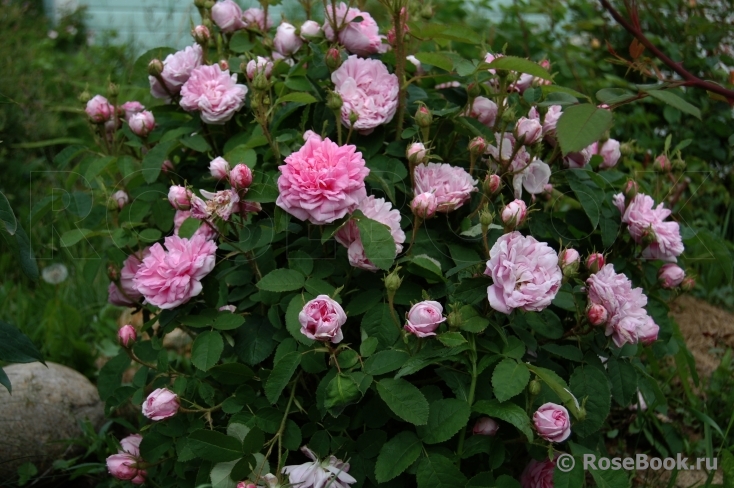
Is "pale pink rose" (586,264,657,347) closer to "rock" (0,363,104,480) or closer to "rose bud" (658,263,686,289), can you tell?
"rose bud" (658,263,686,289)

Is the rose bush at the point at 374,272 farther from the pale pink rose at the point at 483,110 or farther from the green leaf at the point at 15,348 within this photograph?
the green leaf at the point at 15,348

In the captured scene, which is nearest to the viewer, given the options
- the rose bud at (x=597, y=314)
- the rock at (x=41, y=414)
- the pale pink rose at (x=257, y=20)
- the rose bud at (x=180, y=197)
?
the rose bud at (x=597, y=314)

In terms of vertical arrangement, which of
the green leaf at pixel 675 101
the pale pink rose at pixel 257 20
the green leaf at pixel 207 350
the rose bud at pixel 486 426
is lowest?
the rose bud at pixel 486 426

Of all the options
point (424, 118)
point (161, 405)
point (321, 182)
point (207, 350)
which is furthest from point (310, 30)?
point (161, 405)

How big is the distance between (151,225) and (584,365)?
994mm

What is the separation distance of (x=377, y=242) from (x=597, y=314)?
1.28ft

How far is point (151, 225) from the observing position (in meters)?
1.72

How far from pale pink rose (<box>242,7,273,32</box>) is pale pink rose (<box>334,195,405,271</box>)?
645 millimetres

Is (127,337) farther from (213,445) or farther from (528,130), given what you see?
(528,130)

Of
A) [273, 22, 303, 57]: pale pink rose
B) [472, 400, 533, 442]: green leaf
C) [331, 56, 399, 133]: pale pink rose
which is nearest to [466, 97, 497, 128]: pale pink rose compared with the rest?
[331, 56, 399, 133]: pale pink rose

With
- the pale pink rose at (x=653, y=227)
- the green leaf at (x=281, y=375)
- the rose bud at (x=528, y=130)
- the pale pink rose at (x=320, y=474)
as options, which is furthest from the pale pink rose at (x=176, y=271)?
the pale pink rose at (x=653, y=227)

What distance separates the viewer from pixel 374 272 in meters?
1.39

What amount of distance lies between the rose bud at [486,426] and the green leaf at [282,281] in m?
0.39

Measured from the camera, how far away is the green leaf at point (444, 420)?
120 centimetres
